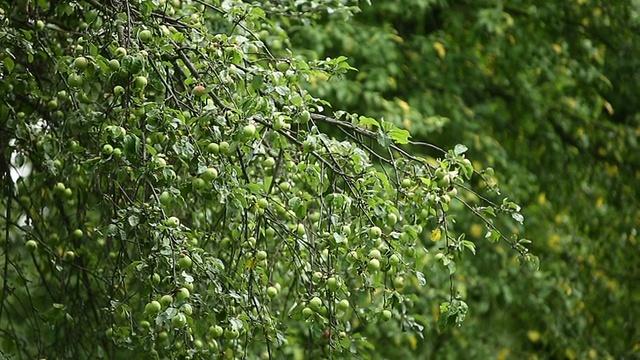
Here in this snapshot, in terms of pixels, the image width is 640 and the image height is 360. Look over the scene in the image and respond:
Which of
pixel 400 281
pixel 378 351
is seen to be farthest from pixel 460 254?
pixel 378 351

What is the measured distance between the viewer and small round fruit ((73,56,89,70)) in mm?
2348

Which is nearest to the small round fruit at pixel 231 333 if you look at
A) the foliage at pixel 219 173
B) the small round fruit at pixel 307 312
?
the foliage at pixel 219 173

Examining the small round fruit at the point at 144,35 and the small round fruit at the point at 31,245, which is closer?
the small round fruit at the point at 144,35

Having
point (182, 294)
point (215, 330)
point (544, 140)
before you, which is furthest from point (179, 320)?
point (544, 140)

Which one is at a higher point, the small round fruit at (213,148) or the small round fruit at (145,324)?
the small round fruit at (213,148)

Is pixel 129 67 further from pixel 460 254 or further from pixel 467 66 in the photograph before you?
pixel 467 66

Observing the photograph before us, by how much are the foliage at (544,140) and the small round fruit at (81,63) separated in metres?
3.32

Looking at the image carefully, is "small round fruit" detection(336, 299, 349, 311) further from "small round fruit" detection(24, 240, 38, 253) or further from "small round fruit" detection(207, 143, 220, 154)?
"small round fruit" detection(24, 240, 38, 253)

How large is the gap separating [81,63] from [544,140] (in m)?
4.41

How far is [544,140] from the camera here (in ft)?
20.7

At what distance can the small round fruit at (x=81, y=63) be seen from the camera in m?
2.35

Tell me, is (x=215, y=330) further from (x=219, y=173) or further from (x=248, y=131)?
(x=248, y=131)

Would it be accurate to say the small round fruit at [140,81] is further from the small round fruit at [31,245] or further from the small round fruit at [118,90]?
the small round fruit at [31,245]

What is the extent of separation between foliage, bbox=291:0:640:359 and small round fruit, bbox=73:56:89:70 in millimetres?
3322
